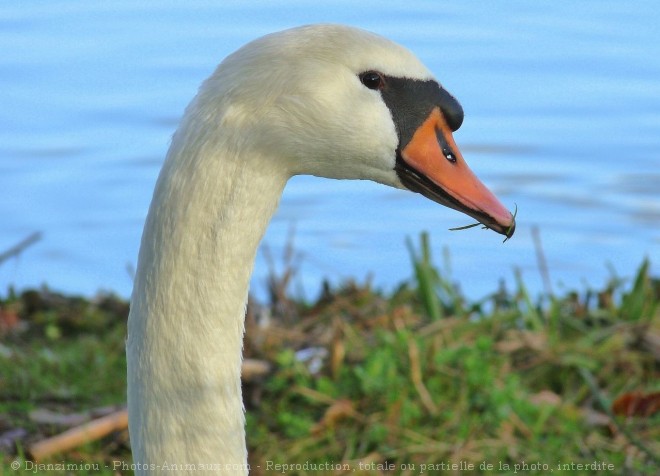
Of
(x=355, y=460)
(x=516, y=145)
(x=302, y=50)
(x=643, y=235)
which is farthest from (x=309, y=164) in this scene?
(x=516, y=145)

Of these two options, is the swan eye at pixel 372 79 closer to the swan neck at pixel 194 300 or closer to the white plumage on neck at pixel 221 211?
the white plumage on neck at pixel 221 211

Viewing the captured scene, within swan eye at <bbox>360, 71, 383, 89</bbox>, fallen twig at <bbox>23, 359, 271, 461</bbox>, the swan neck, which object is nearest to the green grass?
fallen twig at <bbox>23, 359, 271, 461</bbox>

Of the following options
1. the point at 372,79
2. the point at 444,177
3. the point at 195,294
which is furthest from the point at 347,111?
the point at 195,294

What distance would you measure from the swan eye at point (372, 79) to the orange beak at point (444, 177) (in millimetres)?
145

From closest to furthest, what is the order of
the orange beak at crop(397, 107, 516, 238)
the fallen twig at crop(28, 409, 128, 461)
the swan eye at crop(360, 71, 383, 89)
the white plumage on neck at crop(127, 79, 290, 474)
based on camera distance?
the white plumage on neck at crop(127, 79, 290, 474) < the swan eye at crop(360, 71, 383, 89) < the orange beak at crop(397, 107, 516, 238) < the fallen twig at crop(28, 409, 128, 461)

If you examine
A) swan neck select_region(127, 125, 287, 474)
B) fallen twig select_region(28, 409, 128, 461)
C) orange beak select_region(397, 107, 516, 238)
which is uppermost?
orange beak select_region(397, 107, 516, 238)

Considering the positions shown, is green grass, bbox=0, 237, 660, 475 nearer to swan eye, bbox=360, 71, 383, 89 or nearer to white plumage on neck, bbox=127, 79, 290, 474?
white plumage on neck, bbox=127, 79, 290, 474

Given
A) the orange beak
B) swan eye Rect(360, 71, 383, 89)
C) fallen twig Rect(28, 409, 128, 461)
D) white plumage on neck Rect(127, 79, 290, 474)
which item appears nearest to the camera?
white plumage on neck Rect(127, 79, 290, 474)

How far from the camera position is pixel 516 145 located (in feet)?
26.0

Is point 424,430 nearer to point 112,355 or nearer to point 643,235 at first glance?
point 112,355

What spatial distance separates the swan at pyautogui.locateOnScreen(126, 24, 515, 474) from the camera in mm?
2342

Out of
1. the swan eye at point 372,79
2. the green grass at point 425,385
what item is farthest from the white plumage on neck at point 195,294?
the green grass at point 425,385

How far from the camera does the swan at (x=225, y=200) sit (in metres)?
2.34

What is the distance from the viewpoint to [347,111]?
2.46 metres
